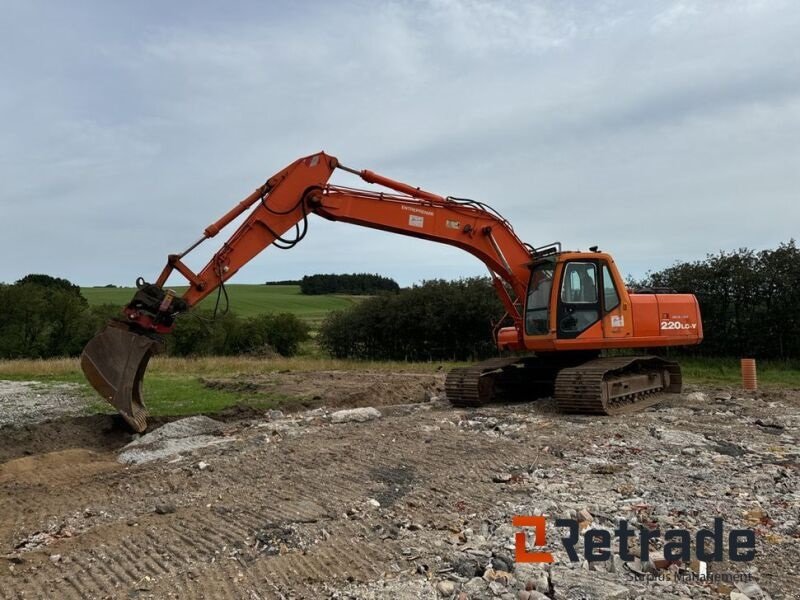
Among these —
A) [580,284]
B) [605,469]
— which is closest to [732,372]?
[580,284]

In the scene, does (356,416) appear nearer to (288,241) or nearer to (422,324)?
(288,241)

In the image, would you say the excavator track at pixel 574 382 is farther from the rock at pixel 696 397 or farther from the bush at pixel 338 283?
the bush at pixel 338 283

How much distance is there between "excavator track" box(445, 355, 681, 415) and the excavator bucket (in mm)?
5087

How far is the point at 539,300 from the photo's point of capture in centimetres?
1073

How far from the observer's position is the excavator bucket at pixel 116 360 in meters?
8.43

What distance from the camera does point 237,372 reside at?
69.1 feet

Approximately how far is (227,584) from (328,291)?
56.4m

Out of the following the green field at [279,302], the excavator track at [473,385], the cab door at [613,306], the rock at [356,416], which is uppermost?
the green field at [279,302]

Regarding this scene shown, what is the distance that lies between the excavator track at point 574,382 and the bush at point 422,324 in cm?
1452

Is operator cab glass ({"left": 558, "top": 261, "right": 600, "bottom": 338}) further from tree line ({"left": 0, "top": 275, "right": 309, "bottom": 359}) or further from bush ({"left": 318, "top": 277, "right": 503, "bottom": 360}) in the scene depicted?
tree line ({"left": 0, "top": 275, "right": 309, "bottom": 359})

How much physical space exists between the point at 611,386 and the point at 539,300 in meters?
1.83

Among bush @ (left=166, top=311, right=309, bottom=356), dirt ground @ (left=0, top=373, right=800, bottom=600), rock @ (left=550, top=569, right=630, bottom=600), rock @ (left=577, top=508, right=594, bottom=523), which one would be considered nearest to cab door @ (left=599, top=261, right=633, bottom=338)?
dirt ground @ (left=0, top=373, right=800, bottom=600)

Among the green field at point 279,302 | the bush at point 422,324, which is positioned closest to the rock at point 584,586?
the bush at point 422,324

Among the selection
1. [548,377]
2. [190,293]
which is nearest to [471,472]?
[190,293]
